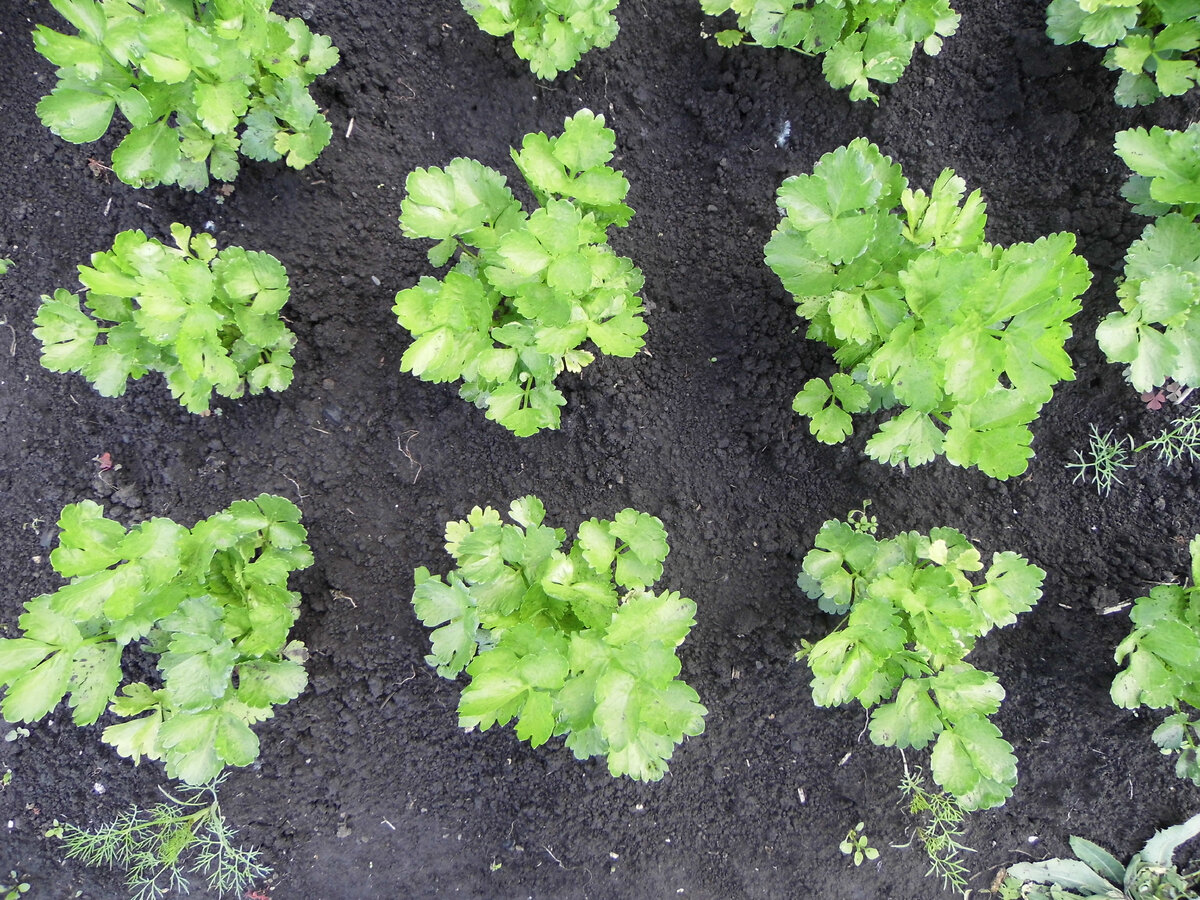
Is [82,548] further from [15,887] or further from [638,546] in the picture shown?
[15,887]

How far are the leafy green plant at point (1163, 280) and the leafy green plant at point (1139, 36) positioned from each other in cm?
20

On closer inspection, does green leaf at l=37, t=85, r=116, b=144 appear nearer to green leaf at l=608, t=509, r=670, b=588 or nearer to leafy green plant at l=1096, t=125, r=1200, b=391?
green leaf at l=608, t=509, r=670, b=588

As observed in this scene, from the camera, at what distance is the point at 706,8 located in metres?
2.11

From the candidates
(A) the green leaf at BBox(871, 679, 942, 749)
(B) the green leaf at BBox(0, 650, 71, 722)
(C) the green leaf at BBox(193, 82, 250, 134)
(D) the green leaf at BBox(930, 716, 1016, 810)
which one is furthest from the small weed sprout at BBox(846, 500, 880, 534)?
(B) the green leaf at BBox(0, 650, 71, 722)

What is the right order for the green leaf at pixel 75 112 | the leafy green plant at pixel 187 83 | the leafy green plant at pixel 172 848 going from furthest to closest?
the leafy green plant at pixel 172 848 < the green leaf at pixel 75 112 < the leafy green plant at pixel 187 83

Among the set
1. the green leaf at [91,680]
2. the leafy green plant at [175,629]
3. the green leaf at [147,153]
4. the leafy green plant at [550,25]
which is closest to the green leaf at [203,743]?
the leafy green plant at [175,629]

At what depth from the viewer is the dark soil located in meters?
2.31

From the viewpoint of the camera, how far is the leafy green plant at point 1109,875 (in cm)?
244

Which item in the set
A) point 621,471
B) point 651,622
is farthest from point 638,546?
point 621,471

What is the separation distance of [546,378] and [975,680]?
1.40 m

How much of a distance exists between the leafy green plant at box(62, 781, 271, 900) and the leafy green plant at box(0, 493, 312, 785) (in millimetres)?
505

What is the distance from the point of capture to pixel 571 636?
1777mm

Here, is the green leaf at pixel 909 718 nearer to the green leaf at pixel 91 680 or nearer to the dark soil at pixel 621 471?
the dark soil at pixel 621 471

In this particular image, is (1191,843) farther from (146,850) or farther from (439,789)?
(146,850)
